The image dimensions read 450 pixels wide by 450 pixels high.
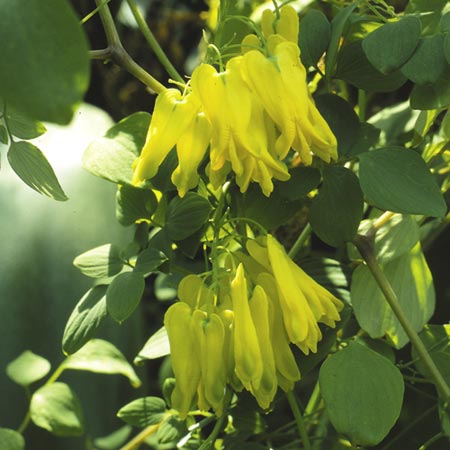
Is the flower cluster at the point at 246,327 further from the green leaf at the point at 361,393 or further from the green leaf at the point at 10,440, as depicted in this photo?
the green leaf at the point at 10,440

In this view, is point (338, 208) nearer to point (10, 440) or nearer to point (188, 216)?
point (188, 216)

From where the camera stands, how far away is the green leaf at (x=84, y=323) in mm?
485

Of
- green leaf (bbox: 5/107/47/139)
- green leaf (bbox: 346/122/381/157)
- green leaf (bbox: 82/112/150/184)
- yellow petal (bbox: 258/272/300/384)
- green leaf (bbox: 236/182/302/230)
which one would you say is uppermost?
green leaf (bbox: 5/107/47/139)

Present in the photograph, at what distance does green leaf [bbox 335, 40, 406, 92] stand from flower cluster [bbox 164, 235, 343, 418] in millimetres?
117

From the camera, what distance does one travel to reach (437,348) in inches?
22.0

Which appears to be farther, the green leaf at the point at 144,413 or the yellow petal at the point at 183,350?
the green leaf at the point at 144,413

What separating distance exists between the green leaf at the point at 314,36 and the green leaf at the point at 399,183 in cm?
7

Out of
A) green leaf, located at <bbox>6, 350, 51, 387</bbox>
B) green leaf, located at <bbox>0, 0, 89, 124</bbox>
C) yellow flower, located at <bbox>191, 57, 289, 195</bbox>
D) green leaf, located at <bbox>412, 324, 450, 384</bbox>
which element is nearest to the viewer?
green leaf, located at <bbox>0, 0, 89, 124</bbox>

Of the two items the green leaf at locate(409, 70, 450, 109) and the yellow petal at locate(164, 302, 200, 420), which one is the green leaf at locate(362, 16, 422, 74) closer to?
the green leaf at locate(409, 70, 450, 109)

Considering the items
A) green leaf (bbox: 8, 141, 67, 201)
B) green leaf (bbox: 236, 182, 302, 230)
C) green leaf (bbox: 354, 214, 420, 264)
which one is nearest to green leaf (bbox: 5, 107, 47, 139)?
green leaf (bbox: 8, 141, 67, 201)

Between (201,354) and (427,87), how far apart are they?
20 cm

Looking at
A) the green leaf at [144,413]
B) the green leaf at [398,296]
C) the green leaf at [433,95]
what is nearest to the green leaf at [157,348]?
the green leaf at [144,413]

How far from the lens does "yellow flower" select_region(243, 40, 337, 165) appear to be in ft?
1.36

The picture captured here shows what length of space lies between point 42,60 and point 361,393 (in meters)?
0.26
